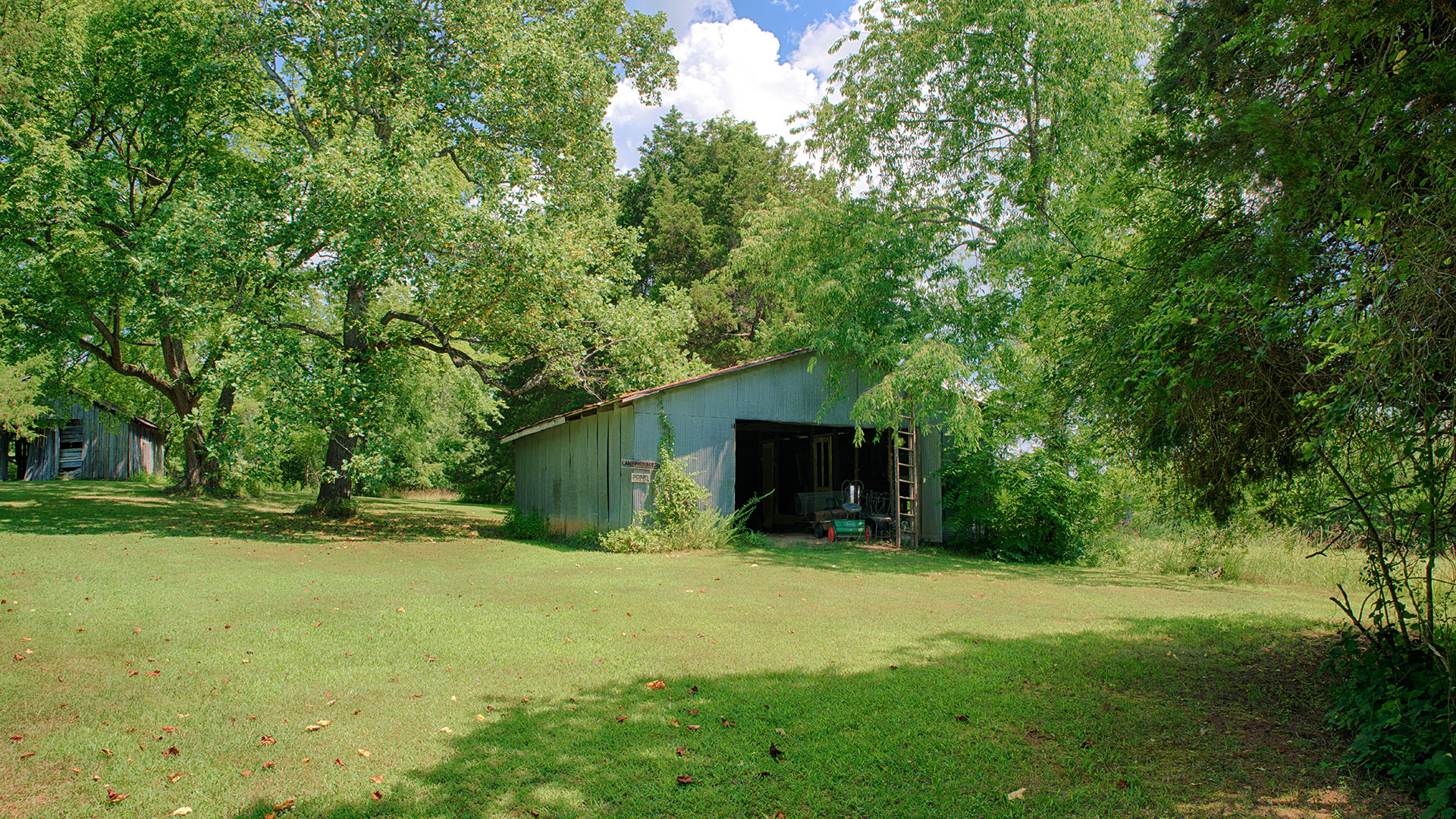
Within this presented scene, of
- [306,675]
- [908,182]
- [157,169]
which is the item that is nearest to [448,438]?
[157,169]

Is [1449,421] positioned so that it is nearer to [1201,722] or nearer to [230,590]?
[1201,722]

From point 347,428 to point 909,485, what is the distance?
461 inches

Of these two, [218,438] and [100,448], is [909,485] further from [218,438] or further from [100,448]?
[100,448]

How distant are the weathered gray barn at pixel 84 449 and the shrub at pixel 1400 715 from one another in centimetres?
3522

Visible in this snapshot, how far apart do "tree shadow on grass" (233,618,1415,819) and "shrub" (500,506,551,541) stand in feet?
43.0

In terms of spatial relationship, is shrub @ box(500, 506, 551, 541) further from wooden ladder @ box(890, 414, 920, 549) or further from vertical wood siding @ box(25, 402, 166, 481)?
vertical wood siding @ box(25, 402, 166, 481)

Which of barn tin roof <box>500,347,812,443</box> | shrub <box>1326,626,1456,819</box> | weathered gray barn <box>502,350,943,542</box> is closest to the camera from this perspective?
shrub <box>1326,626,1456,819</box>

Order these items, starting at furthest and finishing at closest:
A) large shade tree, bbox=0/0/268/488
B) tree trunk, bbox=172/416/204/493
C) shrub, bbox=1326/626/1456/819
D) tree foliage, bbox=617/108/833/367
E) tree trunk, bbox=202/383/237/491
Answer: tree foliage, bbox=617/108/833/367
tree trunk, bbox=172/416/204/493
tree trunk, bbox=202/383/237/491
large shade tree, bbox=0/0/268/488
shrub, bbox=1326/626/1456/819

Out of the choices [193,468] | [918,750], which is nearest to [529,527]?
[193,468]

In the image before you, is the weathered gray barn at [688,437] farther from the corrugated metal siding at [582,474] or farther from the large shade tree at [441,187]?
the large shade tree at [441,187]

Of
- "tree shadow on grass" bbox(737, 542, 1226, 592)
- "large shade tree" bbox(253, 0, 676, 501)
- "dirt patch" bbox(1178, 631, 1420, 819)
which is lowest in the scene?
"tree shadow on grass" bbox(737, 542, 1226, 592)

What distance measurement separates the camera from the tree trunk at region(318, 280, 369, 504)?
16.1m

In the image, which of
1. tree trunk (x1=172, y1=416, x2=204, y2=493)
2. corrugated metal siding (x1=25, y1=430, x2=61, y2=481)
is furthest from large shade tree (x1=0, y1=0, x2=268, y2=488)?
corrugated metal siding (x1=25, y1=430, x2=61, y2=481)

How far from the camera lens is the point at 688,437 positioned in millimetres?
15055
